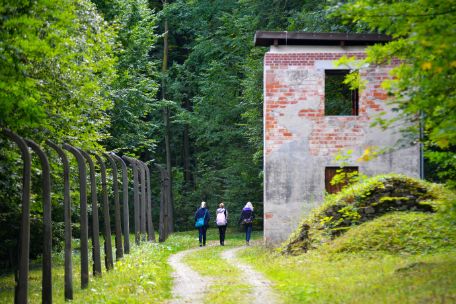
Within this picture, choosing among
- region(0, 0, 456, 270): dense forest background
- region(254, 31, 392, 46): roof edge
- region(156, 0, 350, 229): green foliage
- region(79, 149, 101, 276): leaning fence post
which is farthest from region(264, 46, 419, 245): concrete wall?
region(156, 0, 350, 229): green foliage

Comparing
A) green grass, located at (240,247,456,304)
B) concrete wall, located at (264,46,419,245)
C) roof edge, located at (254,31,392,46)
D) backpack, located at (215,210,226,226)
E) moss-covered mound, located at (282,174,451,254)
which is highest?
roof edge, located at (254,31,392,46)

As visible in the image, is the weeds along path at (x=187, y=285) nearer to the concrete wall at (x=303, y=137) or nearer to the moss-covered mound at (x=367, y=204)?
the moss-covered mound at (x=367, y=204)

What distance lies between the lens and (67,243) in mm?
13219

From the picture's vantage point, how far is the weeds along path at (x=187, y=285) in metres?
12.1

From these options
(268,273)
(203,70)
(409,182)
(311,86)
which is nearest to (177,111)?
(203,70)

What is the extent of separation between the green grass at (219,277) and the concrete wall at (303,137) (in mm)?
2342

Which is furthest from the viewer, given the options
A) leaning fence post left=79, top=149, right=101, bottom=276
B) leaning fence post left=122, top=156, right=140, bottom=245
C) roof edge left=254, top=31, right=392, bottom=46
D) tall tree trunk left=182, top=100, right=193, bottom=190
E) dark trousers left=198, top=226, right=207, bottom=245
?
tall tree trunk left=182, top=100, right=193, bottom=190

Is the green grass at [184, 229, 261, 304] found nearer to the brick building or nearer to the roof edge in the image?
the brick building

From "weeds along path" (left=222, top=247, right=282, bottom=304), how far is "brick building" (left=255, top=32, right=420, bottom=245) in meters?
3.54

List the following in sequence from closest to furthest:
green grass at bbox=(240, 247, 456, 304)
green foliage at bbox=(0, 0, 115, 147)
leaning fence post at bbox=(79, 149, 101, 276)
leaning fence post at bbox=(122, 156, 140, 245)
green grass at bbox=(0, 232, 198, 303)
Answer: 1. green grass at bbox=(240, 247, 456, 304)
2. green foliage at bbox=(0, 0, 115, 147)
3. green grass at bbox=(0, 232, 198, 303)
4. leaning fence post at bbox=(79, 149, 101, 276)
5. leaning fence post at bbox=(122, 156, 140, 245)

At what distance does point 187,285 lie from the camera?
46.0ft

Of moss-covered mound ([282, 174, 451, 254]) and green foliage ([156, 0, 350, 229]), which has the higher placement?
green foliage ([156, 0, 350, 229])

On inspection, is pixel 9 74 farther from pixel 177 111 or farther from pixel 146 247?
pixel 177 111

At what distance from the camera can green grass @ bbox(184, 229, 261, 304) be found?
11797 mm
